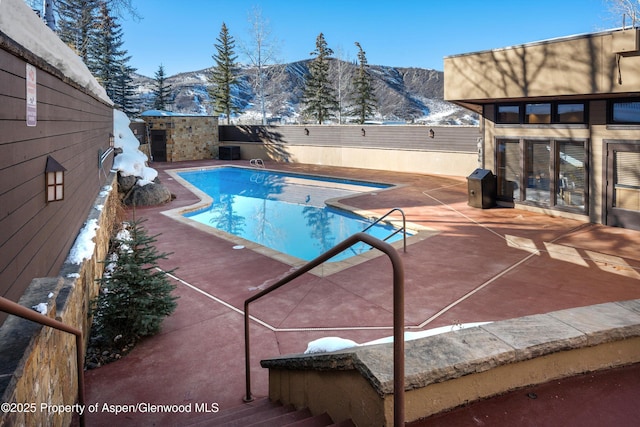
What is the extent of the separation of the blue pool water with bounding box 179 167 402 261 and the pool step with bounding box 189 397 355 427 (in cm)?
346

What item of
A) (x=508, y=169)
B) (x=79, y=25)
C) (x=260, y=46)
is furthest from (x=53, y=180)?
(x=260, y=46)

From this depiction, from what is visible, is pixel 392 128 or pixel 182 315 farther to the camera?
pixel 392 128

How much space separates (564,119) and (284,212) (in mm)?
→ 7390

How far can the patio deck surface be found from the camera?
11.8ft

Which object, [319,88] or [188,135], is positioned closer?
[188,135]

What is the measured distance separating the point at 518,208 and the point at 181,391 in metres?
8.91

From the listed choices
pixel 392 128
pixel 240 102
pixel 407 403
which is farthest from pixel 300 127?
pixel 240 102

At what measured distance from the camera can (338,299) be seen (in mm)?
5398

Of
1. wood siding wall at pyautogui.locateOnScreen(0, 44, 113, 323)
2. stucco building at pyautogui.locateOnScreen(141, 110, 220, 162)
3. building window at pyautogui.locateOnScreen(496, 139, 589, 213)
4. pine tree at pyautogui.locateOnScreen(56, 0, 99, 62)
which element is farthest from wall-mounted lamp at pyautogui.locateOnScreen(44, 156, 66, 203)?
pine tree at pyautogui.locateOnScreen(56, 0, 99, 62)

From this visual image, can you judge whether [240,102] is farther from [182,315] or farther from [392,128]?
[182,315]

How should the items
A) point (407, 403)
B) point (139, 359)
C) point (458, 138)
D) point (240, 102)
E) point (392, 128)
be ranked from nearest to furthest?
point (407, 403)
point (139, 359)
point (458, 138)
point (392, 128)
point (240, 102)

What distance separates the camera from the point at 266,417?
2.75 meters

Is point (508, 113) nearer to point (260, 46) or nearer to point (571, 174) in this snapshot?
point (571, 174)

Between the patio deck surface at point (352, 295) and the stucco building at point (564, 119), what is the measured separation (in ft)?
2.38
